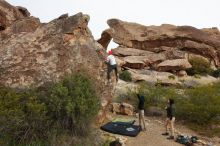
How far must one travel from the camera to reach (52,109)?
1245 centimetres

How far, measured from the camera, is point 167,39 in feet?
154

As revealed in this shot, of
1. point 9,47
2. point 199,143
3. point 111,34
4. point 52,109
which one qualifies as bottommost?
point 199,143

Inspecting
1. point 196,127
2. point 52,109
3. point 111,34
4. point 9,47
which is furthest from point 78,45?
point 111,34

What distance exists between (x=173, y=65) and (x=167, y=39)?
8814mm

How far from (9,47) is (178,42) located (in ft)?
112

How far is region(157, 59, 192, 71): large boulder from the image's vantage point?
39.1 m

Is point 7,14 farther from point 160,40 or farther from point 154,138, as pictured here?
point 160,40

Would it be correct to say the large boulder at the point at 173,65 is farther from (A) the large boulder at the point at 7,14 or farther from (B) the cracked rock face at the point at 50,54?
(B) the cracked rock face at the point at 50,54

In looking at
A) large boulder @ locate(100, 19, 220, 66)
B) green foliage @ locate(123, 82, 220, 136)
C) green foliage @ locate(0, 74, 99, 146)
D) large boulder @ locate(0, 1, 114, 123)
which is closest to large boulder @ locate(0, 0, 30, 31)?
large boulder @ locate(0, 1, 114, 123)

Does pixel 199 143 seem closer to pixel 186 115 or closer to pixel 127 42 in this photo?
pixel 186 115

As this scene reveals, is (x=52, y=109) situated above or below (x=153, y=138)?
above

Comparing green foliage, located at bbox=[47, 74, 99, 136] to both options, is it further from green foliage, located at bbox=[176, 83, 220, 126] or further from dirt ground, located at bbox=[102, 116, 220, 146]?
green foliage, located at bbox=[176, 83, 220, 126]

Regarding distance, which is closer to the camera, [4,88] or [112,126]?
[4,88]

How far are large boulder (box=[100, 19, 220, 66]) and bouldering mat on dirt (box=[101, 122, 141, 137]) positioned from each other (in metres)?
30.2
